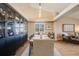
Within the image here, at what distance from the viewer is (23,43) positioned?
6.31 m

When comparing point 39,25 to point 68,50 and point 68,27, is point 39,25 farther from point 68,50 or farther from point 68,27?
point 68,27

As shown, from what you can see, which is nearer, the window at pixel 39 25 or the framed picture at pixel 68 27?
the window at pixel 39 25

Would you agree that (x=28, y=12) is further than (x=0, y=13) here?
Yes

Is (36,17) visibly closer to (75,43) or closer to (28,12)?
(28,12)

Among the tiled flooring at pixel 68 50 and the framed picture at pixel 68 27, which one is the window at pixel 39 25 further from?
the framed picture at pixel 68 27

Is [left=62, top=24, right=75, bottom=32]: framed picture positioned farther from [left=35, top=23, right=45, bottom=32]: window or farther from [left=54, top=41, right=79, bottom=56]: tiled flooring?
[left=35, top=23, right=45, bottom=32]: window

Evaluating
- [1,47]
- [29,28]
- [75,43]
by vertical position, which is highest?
[29,28]

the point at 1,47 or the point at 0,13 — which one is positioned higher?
the point at 0,13

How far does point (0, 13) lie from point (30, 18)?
148 inches

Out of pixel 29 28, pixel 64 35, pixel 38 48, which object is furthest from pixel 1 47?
pixel 64 35

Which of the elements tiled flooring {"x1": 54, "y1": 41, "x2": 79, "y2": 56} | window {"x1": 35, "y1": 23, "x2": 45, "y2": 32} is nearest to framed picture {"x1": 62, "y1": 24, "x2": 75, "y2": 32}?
tiled flooring {"x1": 54, "y1": 41, "x2": 79, "y2": 56}

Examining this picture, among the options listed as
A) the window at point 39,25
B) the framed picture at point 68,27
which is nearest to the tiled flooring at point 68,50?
the window at point 39,25

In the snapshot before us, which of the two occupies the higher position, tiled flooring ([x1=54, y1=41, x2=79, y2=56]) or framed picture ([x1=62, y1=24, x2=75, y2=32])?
framed picture ([x1=62, y1=24, x2=75, y2=32])

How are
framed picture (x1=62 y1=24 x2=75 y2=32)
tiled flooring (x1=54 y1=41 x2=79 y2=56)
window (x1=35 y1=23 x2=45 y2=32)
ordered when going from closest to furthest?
1. tiled flooring (x1=54 y1=41 x2=79 y2=56)
2. window (x1=35 y1=23 x2=45 y2=32)
3. framed picture (x1=62 y1=24 x2=75 y2=32)
